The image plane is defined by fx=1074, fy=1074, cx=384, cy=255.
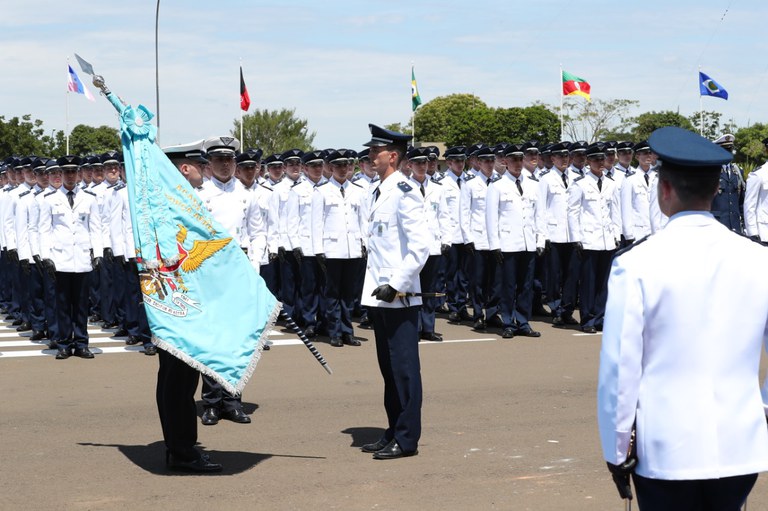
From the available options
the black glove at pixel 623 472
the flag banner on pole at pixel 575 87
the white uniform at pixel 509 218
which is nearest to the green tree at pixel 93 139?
the flag banner on pole at pixel 575 87

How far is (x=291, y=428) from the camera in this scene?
819cm

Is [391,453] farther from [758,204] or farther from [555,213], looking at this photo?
[758,204]

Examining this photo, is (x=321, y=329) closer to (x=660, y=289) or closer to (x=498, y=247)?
(x=498, y=247)

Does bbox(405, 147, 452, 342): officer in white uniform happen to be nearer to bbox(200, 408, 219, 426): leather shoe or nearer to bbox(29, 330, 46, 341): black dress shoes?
bbox(200, 408, 219, 426): leather shoe

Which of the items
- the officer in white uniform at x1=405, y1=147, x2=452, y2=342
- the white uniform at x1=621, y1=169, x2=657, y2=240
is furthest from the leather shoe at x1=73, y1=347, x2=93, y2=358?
the white uniform at x1=621, y1=169, x2=657, y2=240

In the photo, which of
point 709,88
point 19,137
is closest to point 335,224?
point 709,88

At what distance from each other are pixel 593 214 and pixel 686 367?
10702mm

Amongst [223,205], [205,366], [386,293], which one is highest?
[223,205]

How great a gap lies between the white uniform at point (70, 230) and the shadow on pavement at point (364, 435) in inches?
215

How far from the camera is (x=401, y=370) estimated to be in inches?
286

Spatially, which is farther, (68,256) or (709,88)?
(709,88)

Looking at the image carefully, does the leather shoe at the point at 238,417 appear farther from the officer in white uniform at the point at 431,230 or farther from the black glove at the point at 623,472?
the black glove at the point at 623,472

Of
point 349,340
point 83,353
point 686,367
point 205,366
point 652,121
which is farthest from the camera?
point 652,121

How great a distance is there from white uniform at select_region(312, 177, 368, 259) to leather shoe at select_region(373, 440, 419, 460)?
6374mm
